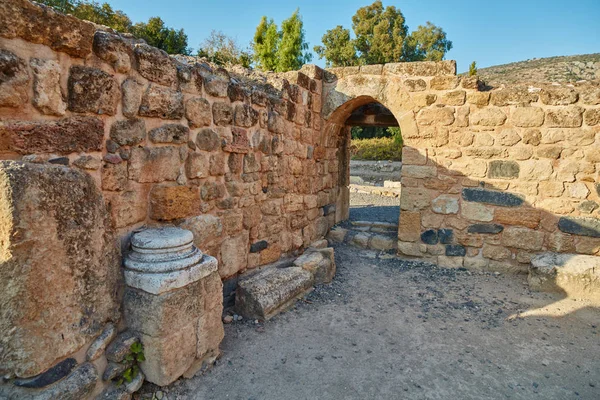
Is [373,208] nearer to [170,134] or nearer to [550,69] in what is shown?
[170,134]

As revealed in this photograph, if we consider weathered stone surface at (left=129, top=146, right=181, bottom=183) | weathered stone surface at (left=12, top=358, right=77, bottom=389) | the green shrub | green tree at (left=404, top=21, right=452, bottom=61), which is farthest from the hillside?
weathered stone surface at (left=12, top=358, right=77, bottom=389)

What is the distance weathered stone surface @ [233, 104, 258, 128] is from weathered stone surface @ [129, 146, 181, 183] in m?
0.83

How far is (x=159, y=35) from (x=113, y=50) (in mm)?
16600

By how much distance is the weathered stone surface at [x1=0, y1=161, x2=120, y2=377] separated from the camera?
1.63m

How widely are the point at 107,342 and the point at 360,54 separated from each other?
24975 millimetres

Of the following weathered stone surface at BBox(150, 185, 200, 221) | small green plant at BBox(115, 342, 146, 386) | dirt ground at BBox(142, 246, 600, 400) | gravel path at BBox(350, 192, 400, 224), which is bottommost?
dirt ground at BBox(142, 246, 600, 400)

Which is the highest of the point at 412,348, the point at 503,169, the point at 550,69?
the point at 550,69

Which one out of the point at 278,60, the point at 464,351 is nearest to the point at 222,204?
the point at 464,351

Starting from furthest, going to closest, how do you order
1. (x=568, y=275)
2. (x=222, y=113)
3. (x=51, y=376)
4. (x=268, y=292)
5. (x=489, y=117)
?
(x=489, y=117)
(x=568, y=275)
(x=268, y=292)
(x=222, y=113)
(x=51, y=376)

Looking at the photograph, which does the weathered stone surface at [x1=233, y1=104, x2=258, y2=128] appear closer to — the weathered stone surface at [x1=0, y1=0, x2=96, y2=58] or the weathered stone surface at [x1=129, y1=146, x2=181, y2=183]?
the weathered stone surface at [x1=129, y1=146, x2=181, y2=183]

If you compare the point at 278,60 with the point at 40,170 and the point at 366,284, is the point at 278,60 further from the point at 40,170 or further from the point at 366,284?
the point at 40,170

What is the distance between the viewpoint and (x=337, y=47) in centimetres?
2428

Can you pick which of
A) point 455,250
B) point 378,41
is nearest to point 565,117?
point 455,250

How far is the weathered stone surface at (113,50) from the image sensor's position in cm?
209
